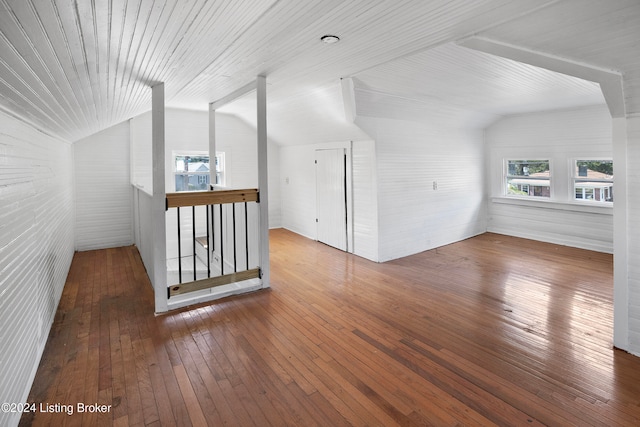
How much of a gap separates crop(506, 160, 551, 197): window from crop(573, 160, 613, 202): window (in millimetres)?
469

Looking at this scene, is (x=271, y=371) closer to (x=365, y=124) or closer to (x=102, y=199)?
(x=365, y=124)

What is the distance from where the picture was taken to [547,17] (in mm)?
2164

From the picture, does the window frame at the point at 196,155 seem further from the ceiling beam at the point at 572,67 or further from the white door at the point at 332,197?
the ceiling beam at the point at 572,67

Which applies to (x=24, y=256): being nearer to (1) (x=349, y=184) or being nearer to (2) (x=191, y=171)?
(1) (x=349, y=184)

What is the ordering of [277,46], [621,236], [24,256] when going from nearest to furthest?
[24,256] < [621,236] < [277,46]

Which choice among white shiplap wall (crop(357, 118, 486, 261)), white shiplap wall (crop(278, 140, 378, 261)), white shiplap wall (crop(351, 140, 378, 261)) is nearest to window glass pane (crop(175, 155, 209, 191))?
white shiplap wall (crop(278, 140, 378, 261))

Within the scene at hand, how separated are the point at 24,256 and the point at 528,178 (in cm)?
802

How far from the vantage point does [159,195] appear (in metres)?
3.52

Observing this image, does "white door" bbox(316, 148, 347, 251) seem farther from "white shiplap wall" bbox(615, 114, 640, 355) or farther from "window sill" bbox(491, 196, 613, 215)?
"white shiplap wall" bbox(615, 114, 640, 355)

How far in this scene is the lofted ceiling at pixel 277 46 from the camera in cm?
157

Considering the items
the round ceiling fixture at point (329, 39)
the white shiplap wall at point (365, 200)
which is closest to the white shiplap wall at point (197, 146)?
the white shiplap wall at point (365, 200)

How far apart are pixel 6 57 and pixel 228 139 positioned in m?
6.22

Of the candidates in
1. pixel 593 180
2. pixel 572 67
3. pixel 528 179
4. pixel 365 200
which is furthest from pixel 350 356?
pixel 528 179

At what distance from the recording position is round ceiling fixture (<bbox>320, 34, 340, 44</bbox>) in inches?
107
